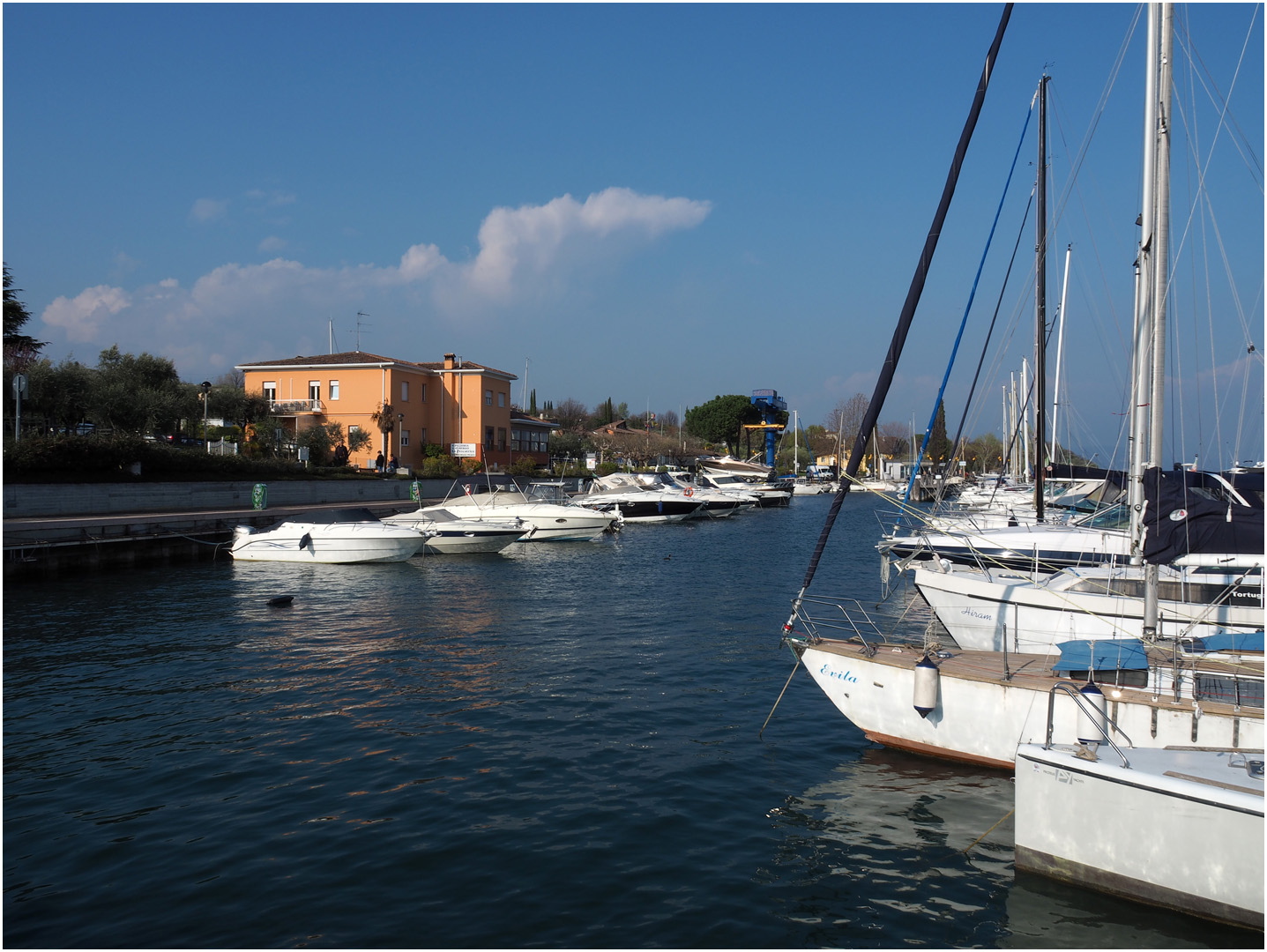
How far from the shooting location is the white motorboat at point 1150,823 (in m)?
6.42

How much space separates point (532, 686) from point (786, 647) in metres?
5.77

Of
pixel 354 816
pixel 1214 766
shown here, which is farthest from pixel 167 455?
pixel 1214 766

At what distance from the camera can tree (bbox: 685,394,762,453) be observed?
401ft

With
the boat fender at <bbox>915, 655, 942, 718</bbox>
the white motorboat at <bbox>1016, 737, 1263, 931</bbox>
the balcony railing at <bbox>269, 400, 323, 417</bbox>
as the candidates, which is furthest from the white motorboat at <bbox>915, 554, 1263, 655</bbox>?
the balcony railing at <bbox>269, 400, 323, 417</bbox>

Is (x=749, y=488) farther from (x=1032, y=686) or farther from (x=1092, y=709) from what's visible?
(x=1092, y=709)

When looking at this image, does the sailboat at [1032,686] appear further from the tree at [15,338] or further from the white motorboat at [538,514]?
the tree at [15,338]

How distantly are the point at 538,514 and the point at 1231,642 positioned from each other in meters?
29.5

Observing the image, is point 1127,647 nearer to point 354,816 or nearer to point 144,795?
point 354,816

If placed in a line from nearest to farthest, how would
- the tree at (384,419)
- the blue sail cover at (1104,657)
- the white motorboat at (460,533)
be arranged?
the blue sail cover at (1104,657) → the white motorboat at (460,533) → the tree at (384,419)

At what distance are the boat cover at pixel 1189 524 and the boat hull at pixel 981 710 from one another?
2.15 m

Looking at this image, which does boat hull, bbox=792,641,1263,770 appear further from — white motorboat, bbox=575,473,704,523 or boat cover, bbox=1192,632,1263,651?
white motorboat, bbox=575,473,704,523

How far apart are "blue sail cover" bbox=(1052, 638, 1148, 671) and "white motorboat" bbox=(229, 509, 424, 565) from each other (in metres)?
23.9

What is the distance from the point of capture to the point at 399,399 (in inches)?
2340

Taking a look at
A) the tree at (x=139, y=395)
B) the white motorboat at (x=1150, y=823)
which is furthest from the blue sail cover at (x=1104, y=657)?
the tree at (x=139, y=395)
